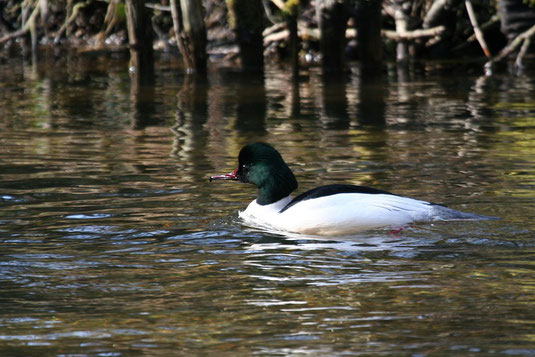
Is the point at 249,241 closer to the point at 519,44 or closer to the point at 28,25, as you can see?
the point at 519,44

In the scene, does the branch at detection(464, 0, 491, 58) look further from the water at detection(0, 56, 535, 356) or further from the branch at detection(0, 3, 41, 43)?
the branch at detection(0, 3, 41, 43)

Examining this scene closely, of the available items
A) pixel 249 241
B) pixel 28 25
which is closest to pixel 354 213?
pixel 249 241

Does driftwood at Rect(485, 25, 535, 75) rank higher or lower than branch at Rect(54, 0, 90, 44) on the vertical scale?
lower

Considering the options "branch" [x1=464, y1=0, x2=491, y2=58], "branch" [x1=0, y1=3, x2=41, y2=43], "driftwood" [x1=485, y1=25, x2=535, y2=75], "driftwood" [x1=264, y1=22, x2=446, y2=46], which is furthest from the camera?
"branch" [x1=0, y1=3, x2=41, y2=43]

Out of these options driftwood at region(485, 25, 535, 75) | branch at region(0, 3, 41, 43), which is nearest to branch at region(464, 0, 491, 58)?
driftwood at region(485, 25, 535, 75)

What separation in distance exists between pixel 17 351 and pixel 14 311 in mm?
673

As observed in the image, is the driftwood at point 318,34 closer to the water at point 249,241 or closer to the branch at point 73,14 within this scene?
the water at point 249,241

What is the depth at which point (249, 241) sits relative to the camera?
725 centimetres

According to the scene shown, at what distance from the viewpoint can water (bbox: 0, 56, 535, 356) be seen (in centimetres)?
516

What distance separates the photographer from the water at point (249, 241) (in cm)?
516

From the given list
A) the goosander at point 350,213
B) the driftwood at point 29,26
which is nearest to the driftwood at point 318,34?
the driftwood at point 29,26

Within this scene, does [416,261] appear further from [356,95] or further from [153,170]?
[356,95]

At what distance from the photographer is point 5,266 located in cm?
652

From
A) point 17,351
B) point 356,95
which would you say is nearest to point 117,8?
point 356,95
